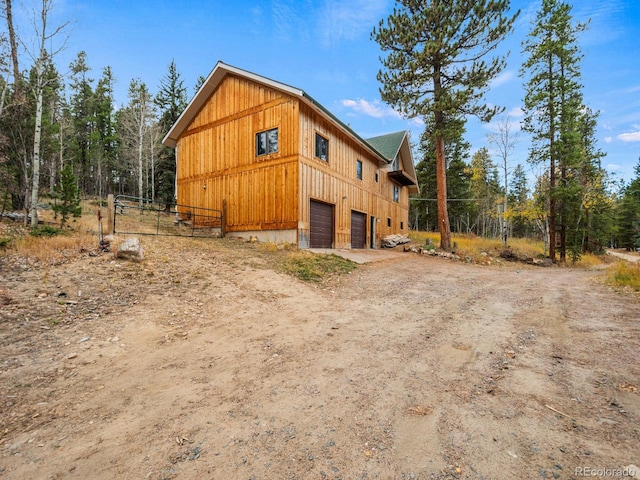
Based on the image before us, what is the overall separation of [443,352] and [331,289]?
377cm

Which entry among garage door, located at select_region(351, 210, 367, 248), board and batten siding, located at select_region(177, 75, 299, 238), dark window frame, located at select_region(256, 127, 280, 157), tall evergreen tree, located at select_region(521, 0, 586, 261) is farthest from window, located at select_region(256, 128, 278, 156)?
tall evergreen tree, located at select_region(521, 0, 586, 261)

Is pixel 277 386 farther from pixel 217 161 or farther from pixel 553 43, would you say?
pixel 553 43

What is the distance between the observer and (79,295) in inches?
194

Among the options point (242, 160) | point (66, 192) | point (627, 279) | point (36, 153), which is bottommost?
point (627, 279)

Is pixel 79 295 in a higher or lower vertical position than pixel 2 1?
lower

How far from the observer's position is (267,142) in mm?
12938

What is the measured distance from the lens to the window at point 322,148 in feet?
43.8

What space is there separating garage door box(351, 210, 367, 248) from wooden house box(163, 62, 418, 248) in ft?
0.21

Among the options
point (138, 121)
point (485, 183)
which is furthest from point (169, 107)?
point (485, 183)

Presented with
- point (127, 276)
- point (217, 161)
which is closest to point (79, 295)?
point (127, 276)

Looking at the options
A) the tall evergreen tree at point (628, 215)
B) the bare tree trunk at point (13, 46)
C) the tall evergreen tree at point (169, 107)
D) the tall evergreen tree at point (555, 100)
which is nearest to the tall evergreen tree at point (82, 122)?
the tall evergreen tree at point (169, 107)

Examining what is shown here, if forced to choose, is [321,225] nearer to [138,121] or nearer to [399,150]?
[399,150]

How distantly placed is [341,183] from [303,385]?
42.9 feet

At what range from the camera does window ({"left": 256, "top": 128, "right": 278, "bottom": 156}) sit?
12.7 meters
